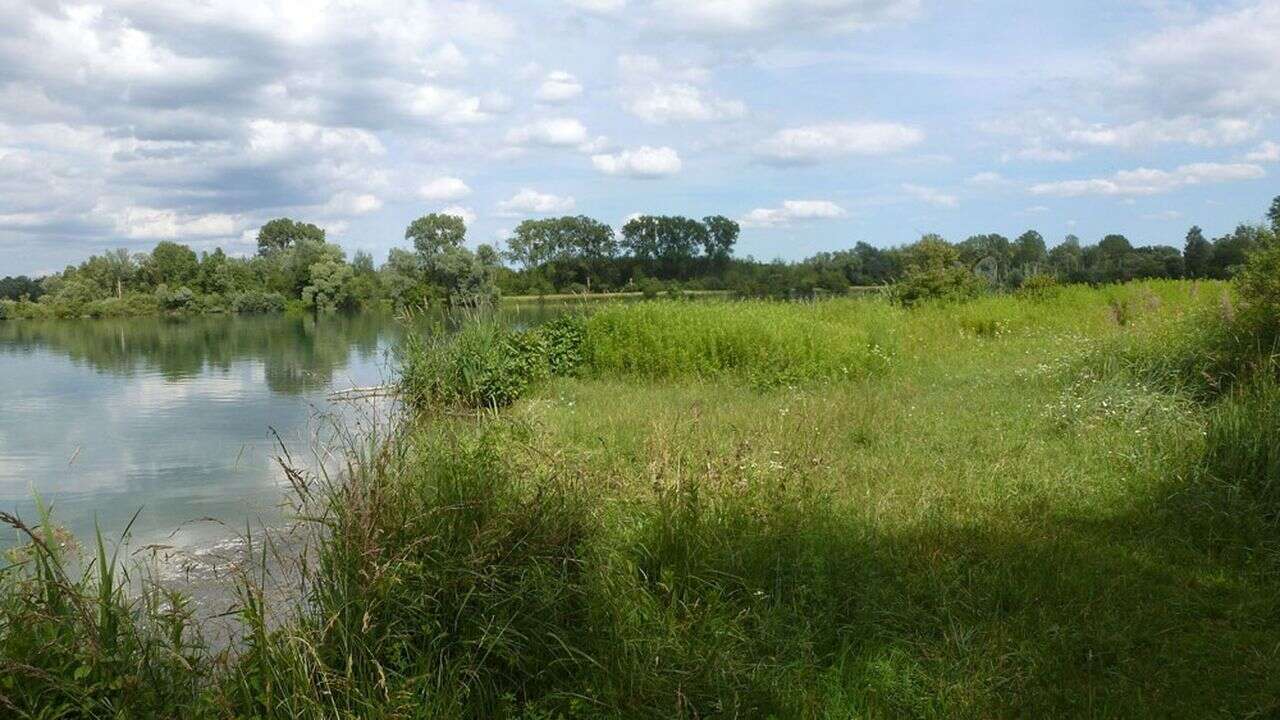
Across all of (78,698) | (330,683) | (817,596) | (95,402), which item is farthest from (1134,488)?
(95,402)

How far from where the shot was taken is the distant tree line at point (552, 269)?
953 inches

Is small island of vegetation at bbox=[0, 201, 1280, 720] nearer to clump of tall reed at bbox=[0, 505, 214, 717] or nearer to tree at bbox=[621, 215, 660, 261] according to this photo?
→ clump of tall reed at bbox=[0, 505, 214, 717]

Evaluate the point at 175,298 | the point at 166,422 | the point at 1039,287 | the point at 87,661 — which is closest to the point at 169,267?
the point at 175,298

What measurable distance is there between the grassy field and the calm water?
1451 millimetres

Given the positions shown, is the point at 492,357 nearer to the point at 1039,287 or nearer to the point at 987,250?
the point at 1039,287

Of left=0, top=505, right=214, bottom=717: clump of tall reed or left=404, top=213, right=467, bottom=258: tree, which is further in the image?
left=404, top=213, right=467, bottom=258: tree

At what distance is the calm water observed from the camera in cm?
812

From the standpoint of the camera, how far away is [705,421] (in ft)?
28.3

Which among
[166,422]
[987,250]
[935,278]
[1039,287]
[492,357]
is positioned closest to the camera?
[492,357]

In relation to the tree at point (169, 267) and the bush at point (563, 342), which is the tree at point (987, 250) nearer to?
the bush at point (563, 342)

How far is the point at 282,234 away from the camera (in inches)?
2238

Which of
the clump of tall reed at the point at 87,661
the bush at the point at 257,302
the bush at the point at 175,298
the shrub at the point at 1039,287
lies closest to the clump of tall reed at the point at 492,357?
the clump of tall reed at the point at 87,661

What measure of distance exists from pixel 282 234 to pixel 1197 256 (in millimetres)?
51214

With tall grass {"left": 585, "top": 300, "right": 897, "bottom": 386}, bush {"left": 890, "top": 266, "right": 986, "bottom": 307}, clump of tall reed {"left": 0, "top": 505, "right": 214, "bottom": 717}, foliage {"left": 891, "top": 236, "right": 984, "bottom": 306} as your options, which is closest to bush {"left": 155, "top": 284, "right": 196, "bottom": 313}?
tall grass {"left": 585, "top": 300, "right": 897, "bottom": 386}
